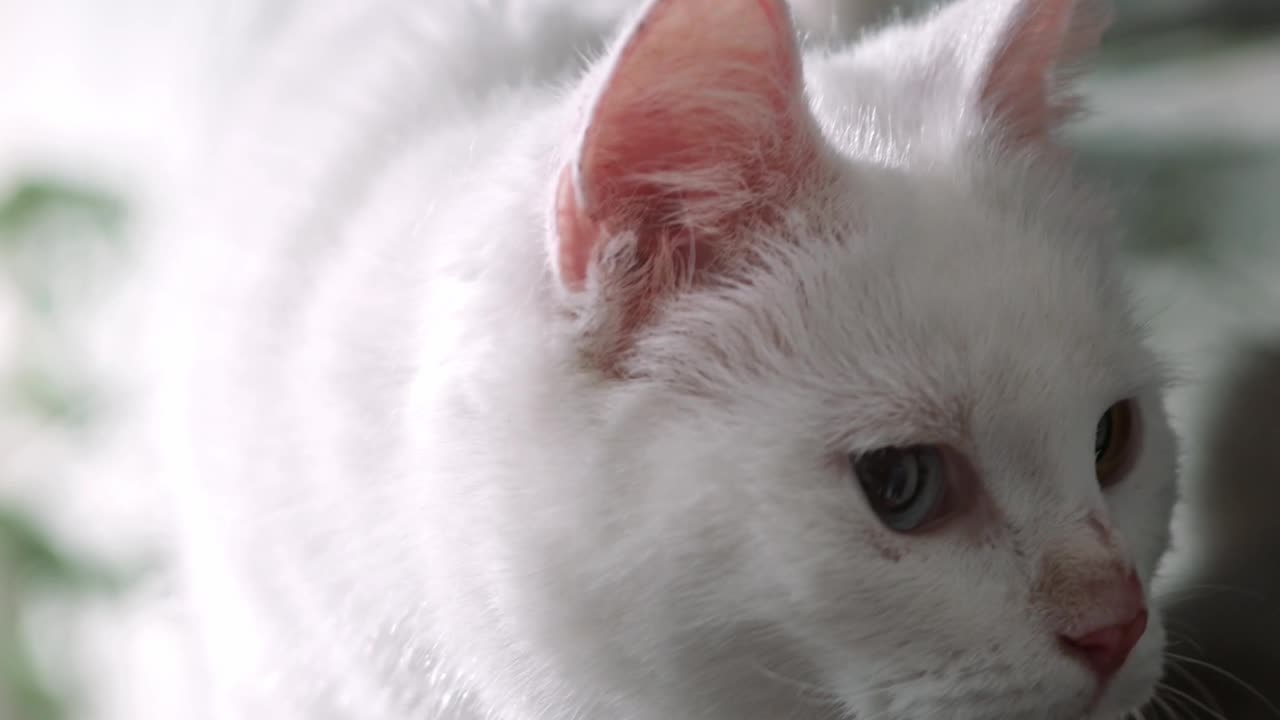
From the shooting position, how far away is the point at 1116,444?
30.5 inches

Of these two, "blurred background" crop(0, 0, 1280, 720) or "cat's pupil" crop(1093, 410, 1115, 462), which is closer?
Result: "cat's pupil" crop(1093, 410, 1115, 462)

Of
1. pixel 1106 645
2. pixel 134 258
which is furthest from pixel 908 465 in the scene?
pixel 134 258

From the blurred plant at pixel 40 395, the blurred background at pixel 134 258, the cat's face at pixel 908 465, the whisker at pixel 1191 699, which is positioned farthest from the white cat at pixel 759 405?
the blurred plant at pixel 40 395

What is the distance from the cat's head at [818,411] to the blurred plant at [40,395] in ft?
3.47

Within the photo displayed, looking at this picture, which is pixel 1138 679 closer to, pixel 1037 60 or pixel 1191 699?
pixel 1191 699

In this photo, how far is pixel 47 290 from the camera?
4.90ft

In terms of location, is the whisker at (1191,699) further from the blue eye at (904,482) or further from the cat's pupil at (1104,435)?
the blue eye at (904,482)

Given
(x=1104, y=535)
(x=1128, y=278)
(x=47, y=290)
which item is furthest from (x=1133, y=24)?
(x=47, y=290)

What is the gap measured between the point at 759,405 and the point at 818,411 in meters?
0.03

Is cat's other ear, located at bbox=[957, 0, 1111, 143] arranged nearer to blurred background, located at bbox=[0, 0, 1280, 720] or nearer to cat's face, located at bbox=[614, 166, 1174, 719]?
cat's face, located at bbox=[614, 166, 1174, 719]

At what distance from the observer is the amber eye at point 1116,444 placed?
0.77m

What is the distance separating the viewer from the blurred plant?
4.84 feet

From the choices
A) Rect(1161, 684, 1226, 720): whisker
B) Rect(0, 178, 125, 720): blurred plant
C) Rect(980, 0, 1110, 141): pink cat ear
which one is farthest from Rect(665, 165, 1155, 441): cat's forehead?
Rect(0, 178, 125, 720): blurred plant

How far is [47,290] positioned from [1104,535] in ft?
4.31
